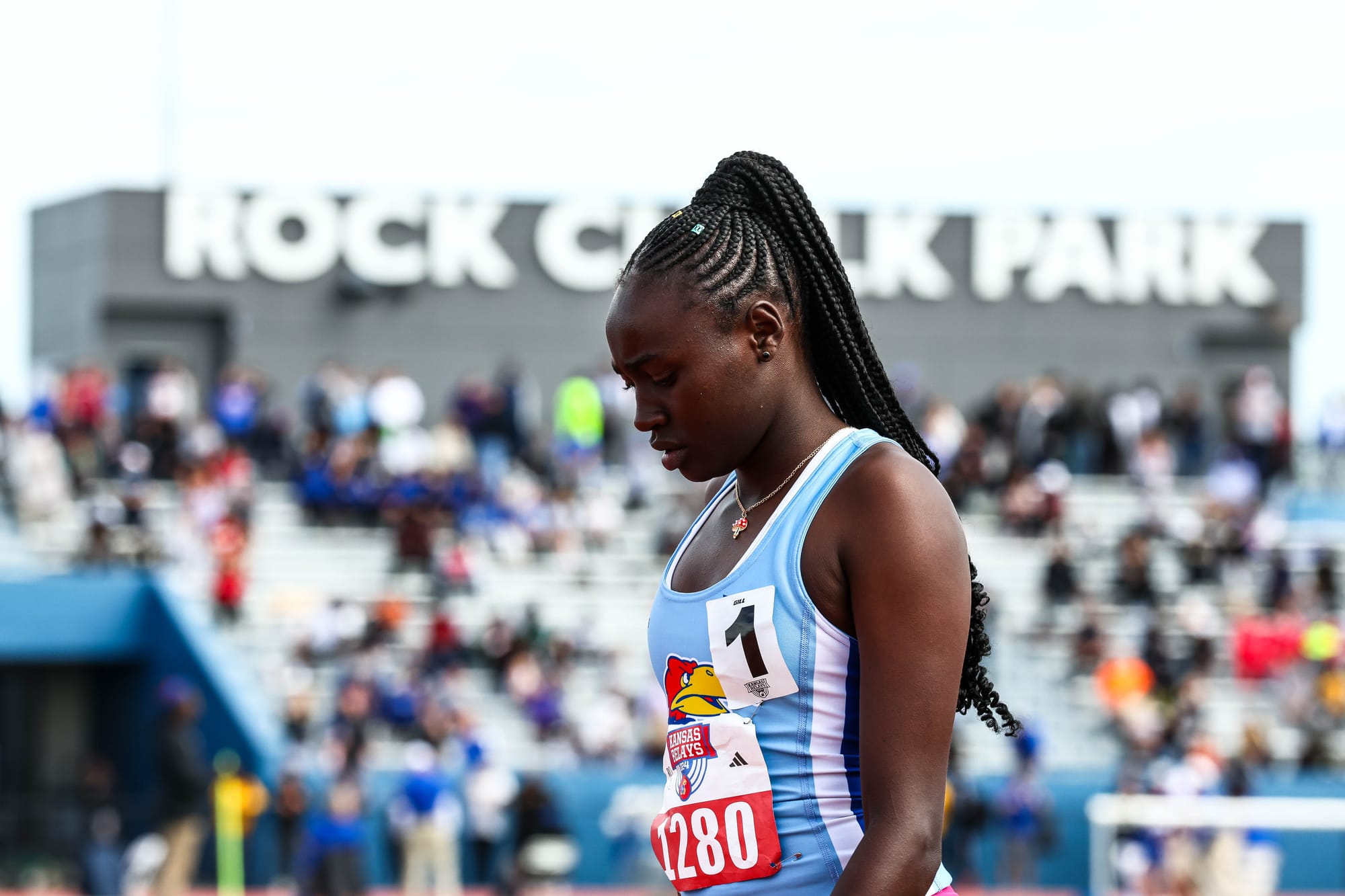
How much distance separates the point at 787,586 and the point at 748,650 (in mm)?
91

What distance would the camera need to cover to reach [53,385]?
21.8 m

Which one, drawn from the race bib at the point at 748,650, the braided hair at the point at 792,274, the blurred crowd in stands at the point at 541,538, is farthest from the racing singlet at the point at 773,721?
the blurred crowd in stands at the point at 541,538

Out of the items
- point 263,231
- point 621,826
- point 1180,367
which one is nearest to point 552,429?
point 263,231

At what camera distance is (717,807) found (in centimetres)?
245

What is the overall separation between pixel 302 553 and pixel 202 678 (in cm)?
268

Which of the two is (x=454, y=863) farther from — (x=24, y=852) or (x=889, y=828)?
(x=889, y=828)

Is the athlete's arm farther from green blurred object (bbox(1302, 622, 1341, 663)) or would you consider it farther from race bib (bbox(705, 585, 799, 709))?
green blurred object (bbox(1302, 622, 1341, 663))

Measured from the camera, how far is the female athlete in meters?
2.31

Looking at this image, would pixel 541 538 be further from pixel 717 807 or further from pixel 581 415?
pixel 717 807

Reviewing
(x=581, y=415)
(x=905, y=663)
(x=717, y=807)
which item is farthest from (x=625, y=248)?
(x=905, y=663)

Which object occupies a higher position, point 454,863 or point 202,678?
point 202,678

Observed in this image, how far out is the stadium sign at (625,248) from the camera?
2816 cm

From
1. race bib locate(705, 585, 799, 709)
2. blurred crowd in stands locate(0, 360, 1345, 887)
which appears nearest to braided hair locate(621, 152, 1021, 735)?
race bib locate(705, 585, 799, 709)

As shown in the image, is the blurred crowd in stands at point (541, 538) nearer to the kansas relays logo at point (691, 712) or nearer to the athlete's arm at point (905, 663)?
the kansas relays logo at point (691, 712)
